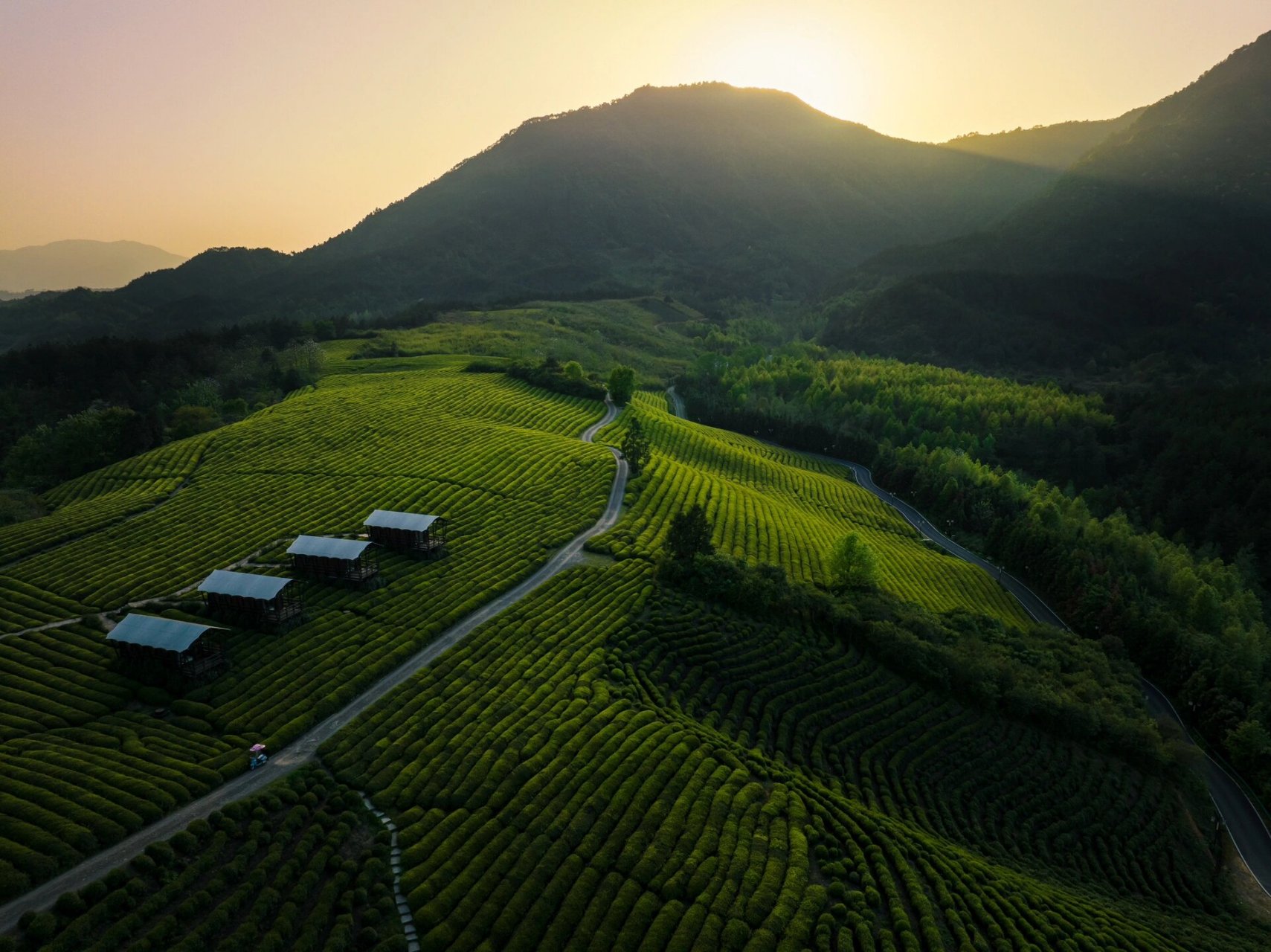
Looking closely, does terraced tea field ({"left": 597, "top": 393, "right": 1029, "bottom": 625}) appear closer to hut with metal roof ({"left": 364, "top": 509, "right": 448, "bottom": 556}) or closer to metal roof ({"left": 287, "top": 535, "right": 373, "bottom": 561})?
hut with metal roof ({"left": 364, "top": 509, "right": 448, "bottom": 556})

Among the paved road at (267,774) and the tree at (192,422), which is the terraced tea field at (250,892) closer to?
the paved road at (267,774)

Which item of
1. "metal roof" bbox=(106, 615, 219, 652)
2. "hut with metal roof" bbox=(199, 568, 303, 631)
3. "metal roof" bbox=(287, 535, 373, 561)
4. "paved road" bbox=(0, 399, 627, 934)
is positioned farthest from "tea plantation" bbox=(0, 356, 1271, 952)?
"metal roof" bbox=(287, 535, 373, 561)

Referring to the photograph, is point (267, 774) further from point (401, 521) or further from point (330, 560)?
point (401, 521)

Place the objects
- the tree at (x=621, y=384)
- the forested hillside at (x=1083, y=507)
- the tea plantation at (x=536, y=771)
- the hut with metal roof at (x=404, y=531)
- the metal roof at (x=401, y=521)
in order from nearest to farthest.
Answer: the tea plantation at (x=536, y=771)
the metal roof at (x=401, y=521)
the hut with metal roof at (x=404, y=531)
the forested hillside at (x=1083, y=507)
the tree at (x=621, y=384)

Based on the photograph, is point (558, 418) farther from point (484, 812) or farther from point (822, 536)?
point (484, 812)

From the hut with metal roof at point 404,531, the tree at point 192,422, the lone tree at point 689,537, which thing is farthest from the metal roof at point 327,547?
the tree at point 192,422

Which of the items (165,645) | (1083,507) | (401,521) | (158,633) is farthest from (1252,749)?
(158,633)
